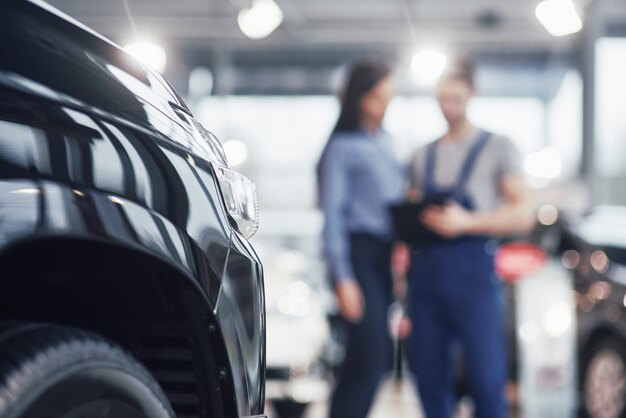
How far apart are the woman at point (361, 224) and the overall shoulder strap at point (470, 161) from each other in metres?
0.34

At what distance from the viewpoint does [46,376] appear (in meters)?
1.36

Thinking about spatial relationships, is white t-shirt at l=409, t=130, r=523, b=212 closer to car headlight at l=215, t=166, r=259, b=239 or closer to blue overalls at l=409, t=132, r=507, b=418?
blue overalls at l=409, t=132, r=507, b=418

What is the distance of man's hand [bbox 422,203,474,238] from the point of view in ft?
12.0

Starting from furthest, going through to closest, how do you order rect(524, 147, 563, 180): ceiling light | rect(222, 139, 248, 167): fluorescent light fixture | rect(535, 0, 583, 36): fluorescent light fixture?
rect(222, 139, 248, 167): fluorescent light fixture
rect(524, 147, 563, 180): ceiling light
rect(535, 0, 583, 36): fluorescent light fixture

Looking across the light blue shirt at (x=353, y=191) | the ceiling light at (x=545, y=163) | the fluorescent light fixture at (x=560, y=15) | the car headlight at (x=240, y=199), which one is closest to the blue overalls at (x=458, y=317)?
the light blue shirt at (x=353, y=191)

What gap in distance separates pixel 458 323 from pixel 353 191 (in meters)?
0.73

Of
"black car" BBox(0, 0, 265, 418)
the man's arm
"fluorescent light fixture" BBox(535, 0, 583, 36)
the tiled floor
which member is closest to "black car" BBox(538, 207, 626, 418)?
the tiled floor

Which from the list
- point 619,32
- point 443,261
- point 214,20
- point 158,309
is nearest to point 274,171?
point 214,20

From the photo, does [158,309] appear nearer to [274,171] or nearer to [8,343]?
[8,343]

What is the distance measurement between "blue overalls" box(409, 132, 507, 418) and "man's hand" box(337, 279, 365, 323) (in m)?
0.21

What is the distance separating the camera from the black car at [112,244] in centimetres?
138

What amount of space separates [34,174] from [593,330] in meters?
5.31

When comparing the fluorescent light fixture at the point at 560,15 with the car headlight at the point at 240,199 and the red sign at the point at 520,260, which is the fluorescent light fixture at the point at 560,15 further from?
the car headlight at the point at 240,199

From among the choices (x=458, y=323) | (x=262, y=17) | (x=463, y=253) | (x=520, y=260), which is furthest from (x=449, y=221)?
(x=262, y=17)
